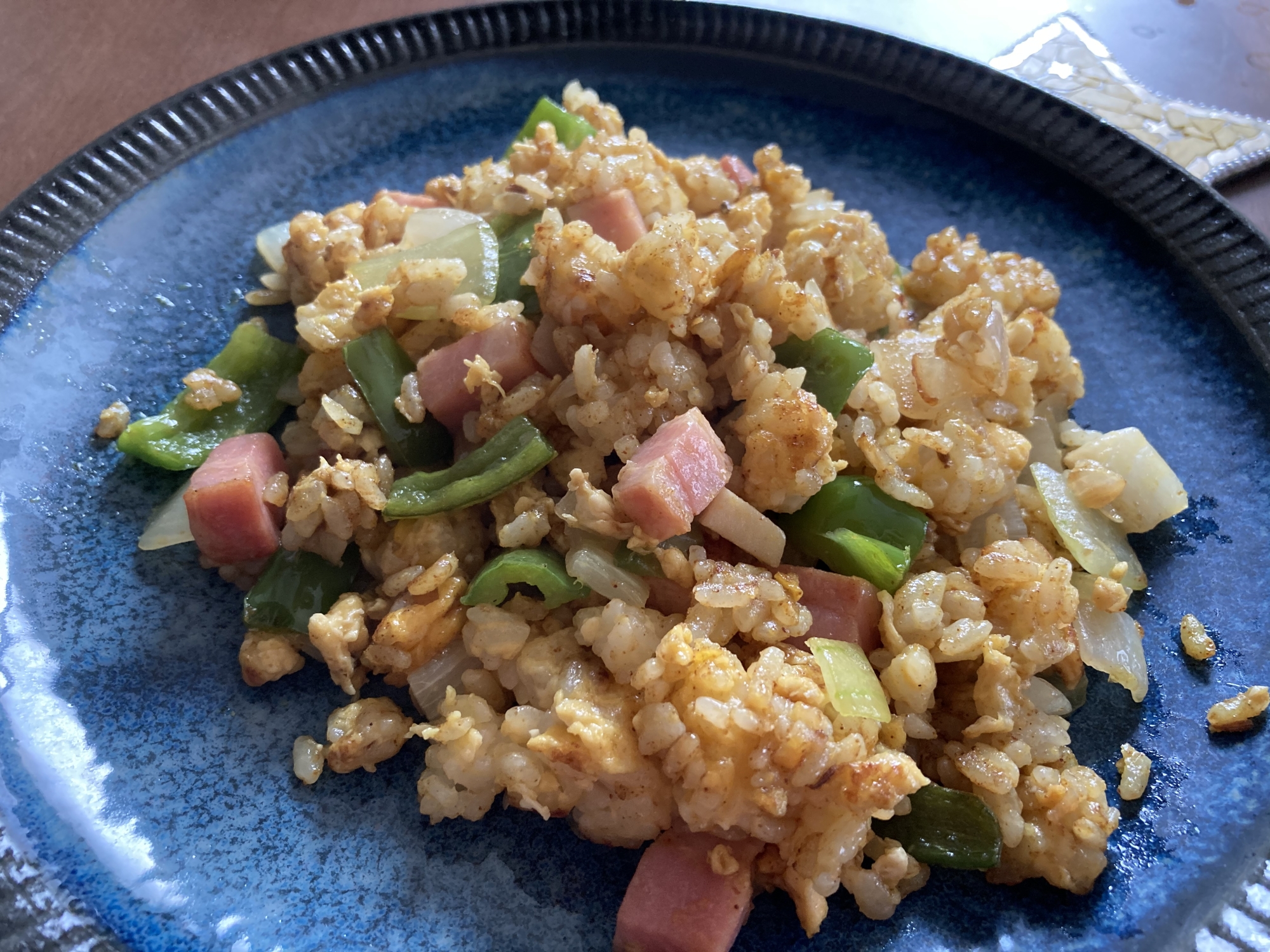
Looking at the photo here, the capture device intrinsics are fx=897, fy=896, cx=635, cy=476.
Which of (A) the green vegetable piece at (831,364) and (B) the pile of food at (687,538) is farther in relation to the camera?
(A) the green vegetable piece at (831,364)

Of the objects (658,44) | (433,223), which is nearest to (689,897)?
(433,223)

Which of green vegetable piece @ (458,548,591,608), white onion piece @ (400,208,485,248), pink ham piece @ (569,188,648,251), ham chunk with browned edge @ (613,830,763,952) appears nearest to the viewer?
ham chunk with browned edge @ (613,830,763,952)

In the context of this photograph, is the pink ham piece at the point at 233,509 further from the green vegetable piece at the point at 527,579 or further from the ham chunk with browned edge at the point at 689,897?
the ham chunk with browned edge at the point at 689,897

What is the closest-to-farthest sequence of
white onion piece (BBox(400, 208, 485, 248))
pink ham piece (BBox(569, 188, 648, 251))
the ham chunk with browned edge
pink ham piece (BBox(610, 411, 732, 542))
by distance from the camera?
the ham chunk with browned edge < pink ham piece (BBox(610, 411, 732, 542)) < pink ham piece (BBox(569, 188, 648, 251)) < white onion piece (BBox(400, 208, 485, 248))

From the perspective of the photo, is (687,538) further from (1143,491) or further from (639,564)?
(1143,491)

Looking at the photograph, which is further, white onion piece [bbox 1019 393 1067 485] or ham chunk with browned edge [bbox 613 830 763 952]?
white onion piece [bbox 1019 393 1067 485]

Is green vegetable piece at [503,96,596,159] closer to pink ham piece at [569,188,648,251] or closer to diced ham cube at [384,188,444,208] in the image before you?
diced ham cube at [384,188,444,208]

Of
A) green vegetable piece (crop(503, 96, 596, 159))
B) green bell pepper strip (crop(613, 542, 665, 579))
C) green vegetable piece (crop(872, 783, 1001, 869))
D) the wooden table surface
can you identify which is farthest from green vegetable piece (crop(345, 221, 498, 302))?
the wooden table surface

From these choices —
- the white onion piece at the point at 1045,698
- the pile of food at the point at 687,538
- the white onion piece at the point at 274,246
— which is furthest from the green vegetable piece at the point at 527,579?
the white onion piece at the point at 274,246

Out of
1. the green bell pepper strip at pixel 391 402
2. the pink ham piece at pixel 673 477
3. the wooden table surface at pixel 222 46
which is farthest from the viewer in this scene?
the wooden table surface at pixel 222 46
